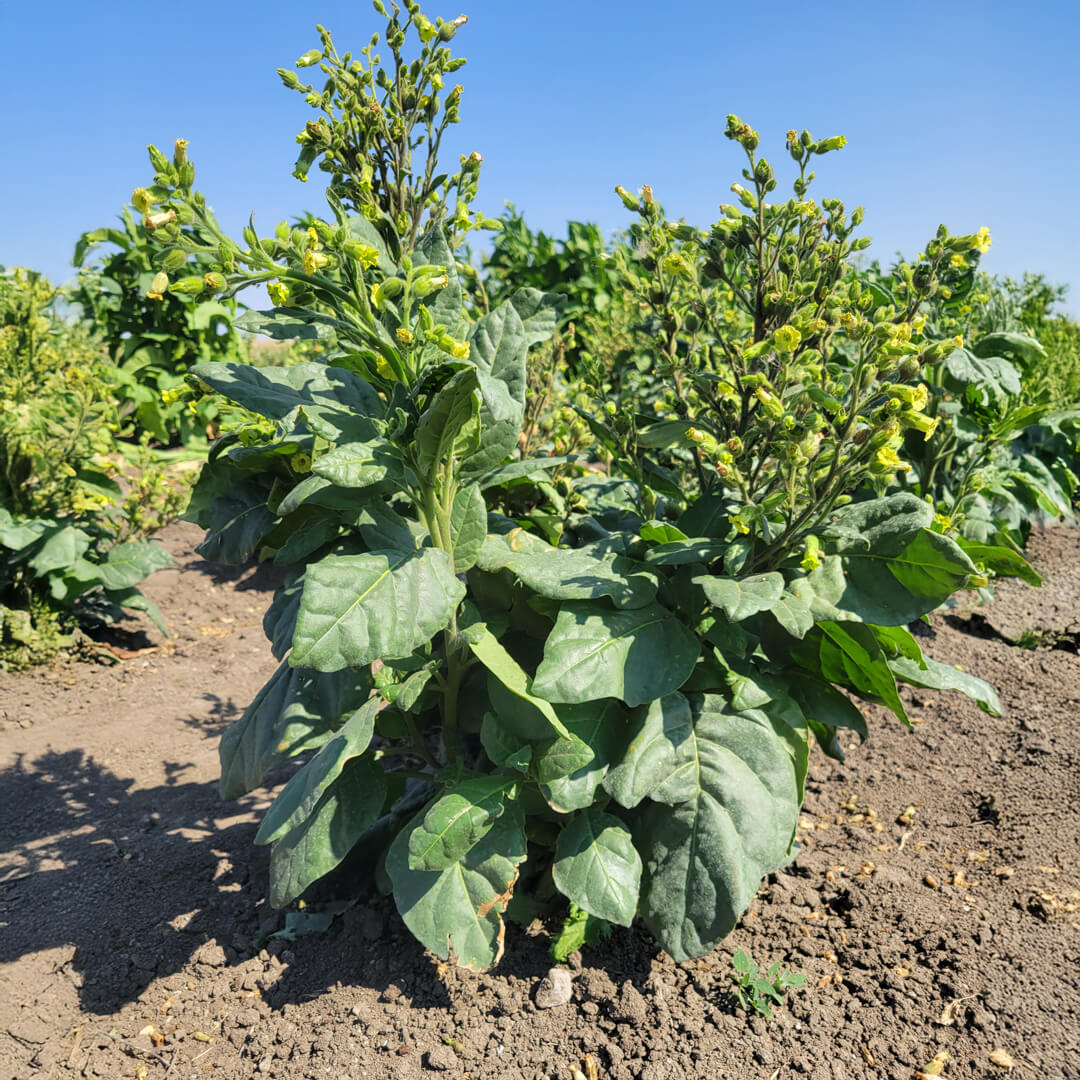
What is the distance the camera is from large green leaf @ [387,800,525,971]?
6.04 feet

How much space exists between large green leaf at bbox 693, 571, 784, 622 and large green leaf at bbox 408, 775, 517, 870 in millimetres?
661

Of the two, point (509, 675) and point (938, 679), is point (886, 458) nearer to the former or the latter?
point (938, 679)

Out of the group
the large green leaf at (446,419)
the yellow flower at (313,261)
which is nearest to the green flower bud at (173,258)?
the yellow flower at (313,261)

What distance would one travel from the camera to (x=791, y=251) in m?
2.06

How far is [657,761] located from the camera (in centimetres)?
189

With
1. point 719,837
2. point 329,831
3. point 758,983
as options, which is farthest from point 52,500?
point 758,983

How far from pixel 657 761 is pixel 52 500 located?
3.65 meters

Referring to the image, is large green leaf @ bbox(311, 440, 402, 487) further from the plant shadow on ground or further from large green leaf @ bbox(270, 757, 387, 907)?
the plant shadow on ground

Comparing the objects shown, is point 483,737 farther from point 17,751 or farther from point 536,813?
point 17,751

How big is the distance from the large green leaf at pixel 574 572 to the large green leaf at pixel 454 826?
0.47 m

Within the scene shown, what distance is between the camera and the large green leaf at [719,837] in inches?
71.9

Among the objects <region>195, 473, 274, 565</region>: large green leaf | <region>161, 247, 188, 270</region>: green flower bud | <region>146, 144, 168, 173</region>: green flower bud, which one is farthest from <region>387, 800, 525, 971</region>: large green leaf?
<region>146, 144, 168, 173</region>: green flower bud

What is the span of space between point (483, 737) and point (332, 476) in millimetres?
752

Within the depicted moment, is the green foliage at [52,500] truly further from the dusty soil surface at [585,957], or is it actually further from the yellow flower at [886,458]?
the yellow flower at [886,458]
